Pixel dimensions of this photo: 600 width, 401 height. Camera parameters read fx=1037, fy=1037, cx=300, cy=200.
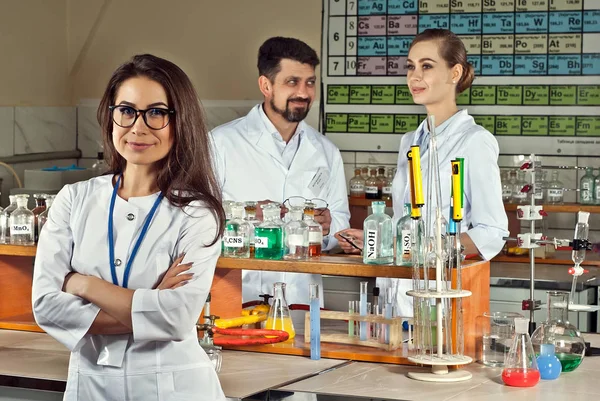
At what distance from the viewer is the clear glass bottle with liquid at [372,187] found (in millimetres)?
5641

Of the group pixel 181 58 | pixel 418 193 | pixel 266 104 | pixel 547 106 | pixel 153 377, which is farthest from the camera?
pixel 181 58

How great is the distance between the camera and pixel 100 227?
2.27 m

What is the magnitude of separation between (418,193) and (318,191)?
1.83m

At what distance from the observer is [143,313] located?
217cm

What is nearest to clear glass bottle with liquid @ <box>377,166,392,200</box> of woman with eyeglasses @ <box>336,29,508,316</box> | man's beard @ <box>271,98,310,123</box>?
man's beard @ <box>271,98,310,123</box>

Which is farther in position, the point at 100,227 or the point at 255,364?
the point at 255,364

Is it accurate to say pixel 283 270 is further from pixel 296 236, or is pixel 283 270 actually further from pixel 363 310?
pixel 363 310

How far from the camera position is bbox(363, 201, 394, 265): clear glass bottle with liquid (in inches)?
117

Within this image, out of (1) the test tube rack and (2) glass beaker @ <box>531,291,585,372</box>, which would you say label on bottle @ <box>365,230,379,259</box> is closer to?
(1) the test tube rack

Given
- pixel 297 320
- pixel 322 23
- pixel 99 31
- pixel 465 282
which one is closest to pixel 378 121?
pixel 322 23

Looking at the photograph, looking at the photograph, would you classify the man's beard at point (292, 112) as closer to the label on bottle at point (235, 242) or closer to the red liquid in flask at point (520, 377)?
the label on bottle at point (235, 242)

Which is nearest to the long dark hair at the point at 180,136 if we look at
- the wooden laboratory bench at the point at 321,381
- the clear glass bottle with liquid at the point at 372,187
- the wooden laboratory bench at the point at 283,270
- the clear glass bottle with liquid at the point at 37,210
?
the wooden laboratory bench at the point at 321,381

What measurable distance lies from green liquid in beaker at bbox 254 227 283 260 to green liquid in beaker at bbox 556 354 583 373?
85 centimetres

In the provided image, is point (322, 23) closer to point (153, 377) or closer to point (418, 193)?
point (418, 193)
